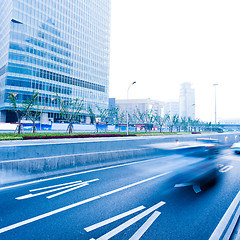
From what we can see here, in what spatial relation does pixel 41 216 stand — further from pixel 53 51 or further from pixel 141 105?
pixel 141 105

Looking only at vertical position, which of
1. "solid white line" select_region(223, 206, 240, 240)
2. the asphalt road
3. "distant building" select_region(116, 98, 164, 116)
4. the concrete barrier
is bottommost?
the asphalt road

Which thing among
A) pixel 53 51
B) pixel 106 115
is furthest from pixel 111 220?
pixel 53 51

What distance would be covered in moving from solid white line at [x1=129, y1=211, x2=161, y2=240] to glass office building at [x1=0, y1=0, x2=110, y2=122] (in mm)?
36147

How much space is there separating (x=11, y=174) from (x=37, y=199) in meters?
2.50

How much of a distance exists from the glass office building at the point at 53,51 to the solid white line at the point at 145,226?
36147 mm

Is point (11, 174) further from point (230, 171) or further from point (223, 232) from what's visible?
point (230, 171)

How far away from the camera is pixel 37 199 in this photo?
17.4ft

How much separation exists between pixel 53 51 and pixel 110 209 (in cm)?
6734

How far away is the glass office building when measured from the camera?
164 feet

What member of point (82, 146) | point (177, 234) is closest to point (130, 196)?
point (177, 234)

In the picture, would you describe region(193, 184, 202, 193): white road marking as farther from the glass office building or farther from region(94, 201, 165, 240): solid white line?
the glass office building

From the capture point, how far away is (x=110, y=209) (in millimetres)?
4793

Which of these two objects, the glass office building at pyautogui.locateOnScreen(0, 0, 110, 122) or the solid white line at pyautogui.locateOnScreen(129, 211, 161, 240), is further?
the glass office building at pyautogui.locateOnScreen(0, 0, 110, 122)

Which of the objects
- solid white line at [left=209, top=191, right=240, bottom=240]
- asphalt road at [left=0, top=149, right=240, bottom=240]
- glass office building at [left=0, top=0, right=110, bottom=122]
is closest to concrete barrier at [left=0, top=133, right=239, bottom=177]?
asphalt road at [left=0, top=149, right=240, bottom=240]
